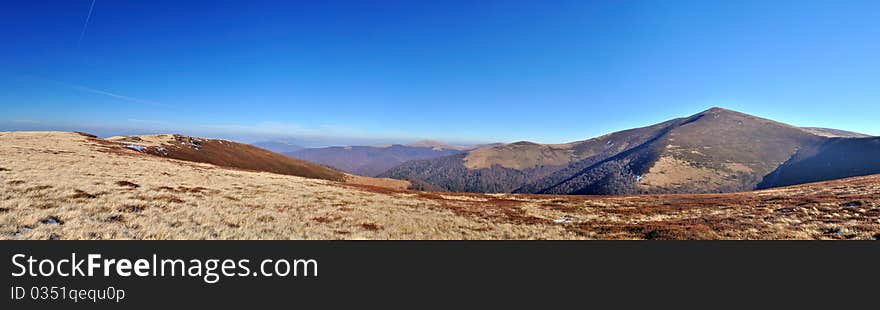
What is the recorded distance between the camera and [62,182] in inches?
822

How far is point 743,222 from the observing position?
17.9 metres

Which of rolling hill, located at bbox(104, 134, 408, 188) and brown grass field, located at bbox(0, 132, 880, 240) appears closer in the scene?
brown grass field, located at bbox(0, 132, 880, 240)

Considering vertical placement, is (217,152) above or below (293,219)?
above

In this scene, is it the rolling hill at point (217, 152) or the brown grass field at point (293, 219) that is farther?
the rolling hill at point (217, 152)

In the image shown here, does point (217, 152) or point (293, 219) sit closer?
point (293, 219)
